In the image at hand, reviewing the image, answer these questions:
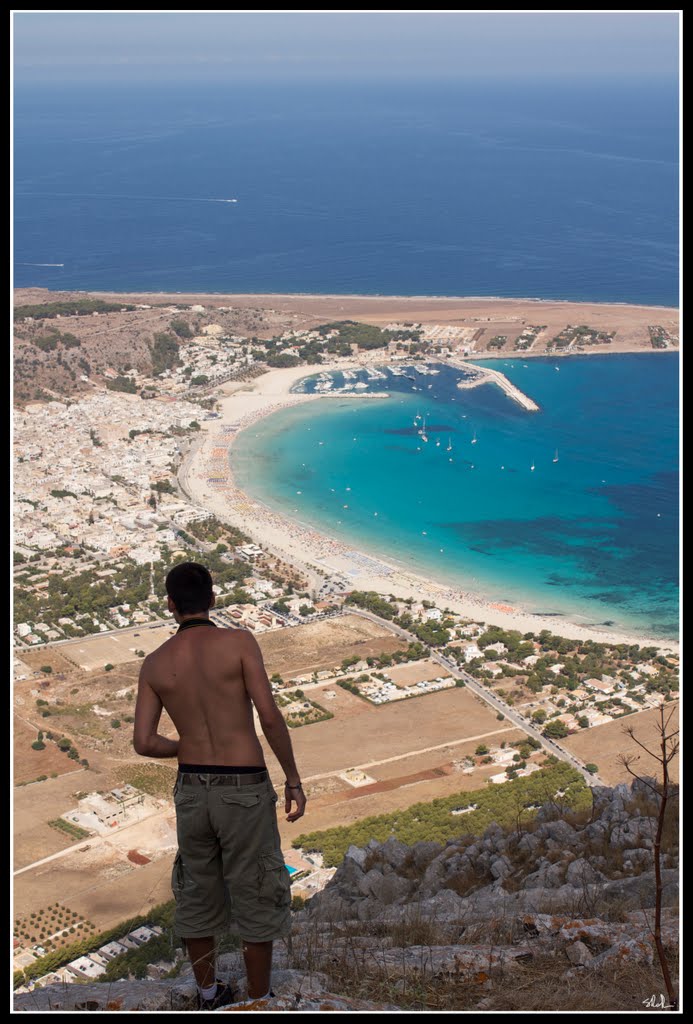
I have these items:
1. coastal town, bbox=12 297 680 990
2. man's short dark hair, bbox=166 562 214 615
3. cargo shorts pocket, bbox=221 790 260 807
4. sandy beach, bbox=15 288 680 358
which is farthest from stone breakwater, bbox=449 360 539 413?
cargo shorts pocket, bbox=221 790 260 807

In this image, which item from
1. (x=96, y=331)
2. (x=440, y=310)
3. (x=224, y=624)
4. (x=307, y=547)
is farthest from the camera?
(x=440, y=310)

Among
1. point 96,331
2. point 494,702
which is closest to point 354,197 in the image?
point 96,331

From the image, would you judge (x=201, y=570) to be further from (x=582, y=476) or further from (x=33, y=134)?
(x=33, y=134)

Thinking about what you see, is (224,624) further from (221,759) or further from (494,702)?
(221,759)

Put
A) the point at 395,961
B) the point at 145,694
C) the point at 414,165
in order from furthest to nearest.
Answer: the point at 414,165 < the point at 395,961 < the point at 145,694

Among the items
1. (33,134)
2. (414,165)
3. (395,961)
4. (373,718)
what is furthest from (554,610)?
(33,134)
